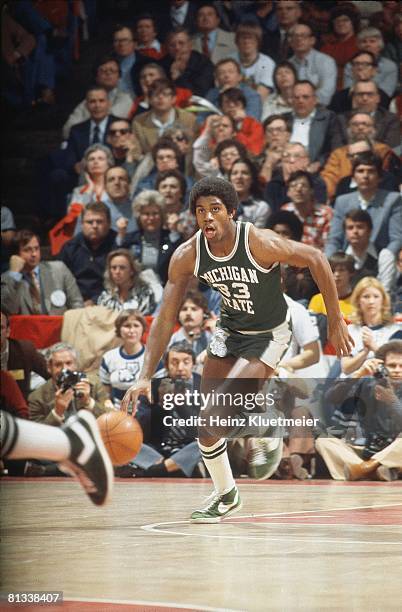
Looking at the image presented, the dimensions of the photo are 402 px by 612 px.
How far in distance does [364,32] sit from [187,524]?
10.2ft

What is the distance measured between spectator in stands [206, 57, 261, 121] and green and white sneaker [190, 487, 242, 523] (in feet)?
8.71

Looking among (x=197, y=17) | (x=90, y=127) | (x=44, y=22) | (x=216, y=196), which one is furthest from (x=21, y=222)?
(x=216, y=196)

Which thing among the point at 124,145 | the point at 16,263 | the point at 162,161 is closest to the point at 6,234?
the point at 16,263

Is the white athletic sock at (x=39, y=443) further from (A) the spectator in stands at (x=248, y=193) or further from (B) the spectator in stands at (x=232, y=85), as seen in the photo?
(B) the spectator in stands at (x=232, y=85)

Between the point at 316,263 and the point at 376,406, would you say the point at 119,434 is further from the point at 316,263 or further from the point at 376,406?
the point at 376,406

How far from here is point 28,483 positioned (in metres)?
4.72

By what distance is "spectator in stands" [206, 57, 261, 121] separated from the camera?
5.80m

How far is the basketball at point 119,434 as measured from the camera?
360 centimetres

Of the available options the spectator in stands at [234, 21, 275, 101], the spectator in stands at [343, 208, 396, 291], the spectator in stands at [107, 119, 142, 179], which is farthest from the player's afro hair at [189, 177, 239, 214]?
the spectator in stands at [234, 21, 275, 101]

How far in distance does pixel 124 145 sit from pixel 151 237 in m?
0.91

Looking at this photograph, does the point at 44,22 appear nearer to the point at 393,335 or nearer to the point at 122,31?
the point at 122,31

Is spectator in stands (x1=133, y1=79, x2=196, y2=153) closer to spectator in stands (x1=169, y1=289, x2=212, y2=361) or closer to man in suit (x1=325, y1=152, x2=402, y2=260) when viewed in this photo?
man in suit (x1=325, y1=152, x2=402, y2=260)

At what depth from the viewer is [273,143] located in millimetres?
5492

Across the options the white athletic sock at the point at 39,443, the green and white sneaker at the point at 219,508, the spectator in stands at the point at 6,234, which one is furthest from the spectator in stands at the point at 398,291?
the white athletic sock at the point at 39,443
